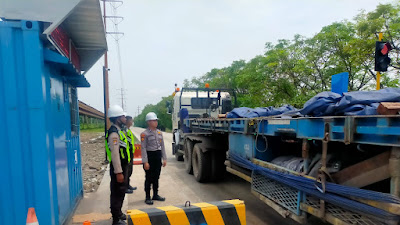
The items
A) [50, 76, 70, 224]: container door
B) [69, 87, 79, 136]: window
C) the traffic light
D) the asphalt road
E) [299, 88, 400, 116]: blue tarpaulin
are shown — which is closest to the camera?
[299, 88, 400, 116]: blue tarpaulin

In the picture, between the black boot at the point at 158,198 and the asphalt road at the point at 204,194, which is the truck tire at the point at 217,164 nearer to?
the asphalt road at the point at 204,194

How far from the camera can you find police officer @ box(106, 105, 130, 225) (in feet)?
12.5

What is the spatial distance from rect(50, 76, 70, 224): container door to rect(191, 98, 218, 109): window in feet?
18.5

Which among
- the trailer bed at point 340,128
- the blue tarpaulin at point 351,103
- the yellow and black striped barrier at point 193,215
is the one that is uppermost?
the blue tarpaulin at point 351,103

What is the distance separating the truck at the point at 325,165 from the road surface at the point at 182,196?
2.38 ft

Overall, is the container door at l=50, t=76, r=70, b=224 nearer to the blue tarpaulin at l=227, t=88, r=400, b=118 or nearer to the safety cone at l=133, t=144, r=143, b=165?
the blue tarpaulin at l=227, t=88, r=400, b=118

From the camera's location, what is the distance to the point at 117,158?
3.82 metres

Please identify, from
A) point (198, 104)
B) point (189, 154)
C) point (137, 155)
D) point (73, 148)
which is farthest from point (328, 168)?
point (137, 155)

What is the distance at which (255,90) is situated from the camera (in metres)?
15.5

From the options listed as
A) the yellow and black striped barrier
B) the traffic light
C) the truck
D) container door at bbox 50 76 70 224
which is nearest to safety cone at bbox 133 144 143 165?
the truck

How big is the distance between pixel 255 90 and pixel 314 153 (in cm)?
1258

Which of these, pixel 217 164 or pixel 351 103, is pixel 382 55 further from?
pixel 217 164

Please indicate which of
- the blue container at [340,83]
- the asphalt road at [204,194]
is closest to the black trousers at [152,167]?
the asphalt road at [204,194]

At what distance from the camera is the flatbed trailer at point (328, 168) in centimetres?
224
